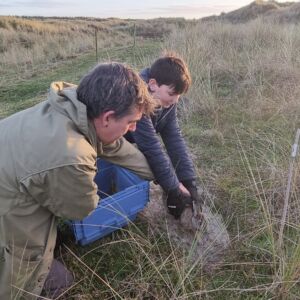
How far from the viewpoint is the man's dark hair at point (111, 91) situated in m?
1.53

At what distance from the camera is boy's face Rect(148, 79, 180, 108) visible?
2349 millimetres

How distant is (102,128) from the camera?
5.38ft

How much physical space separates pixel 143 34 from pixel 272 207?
66.2ft

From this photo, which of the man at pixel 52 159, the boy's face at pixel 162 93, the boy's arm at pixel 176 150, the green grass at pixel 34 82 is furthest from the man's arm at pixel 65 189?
the green grass at pixel 34 82

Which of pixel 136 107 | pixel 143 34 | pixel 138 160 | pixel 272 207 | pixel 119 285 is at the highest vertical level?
pixel 136 107

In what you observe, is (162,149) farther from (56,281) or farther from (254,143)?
→ (254,143)

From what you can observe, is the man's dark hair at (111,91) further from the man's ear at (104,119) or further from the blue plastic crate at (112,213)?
the blue plastic crate at (112,213)

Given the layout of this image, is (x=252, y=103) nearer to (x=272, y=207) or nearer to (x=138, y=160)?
(x=272, y=207)

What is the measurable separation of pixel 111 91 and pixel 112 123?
0.16m

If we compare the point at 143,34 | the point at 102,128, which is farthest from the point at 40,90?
the point at 143,34

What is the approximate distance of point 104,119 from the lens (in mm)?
1583

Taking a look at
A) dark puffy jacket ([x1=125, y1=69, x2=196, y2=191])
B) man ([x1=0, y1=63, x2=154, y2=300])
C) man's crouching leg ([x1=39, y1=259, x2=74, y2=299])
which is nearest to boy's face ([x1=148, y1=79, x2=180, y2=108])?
dark puffy jacket ([x1=125, y1=69, x2=196, y2=191])

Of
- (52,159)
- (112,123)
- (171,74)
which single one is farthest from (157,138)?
(52,159)

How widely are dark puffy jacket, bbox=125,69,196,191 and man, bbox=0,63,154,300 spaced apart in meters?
0.61
